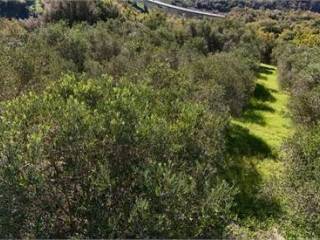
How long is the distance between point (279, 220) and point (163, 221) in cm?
2118

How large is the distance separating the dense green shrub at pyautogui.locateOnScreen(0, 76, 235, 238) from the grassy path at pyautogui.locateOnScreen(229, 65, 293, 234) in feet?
38.3

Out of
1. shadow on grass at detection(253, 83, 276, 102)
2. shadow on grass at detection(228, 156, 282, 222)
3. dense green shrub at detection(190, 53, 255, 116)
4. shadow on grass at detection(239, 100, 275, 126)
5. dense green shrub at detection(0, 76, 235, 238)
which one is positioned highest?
dense green shrub at detection(0, 76, 235, 238)

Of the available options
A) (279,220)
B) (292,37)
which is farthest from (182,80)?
(292,37)

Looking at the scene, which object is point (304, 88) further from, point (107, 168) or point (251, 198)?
point (107, 168)

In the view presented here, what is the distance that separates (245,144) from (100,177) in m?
41.5

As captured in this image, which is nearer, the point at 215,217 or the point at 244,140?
the point at 215,217

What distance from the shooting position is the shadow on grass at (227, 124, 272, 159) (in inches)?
2130

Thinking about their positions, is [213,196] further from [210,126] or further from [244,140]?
[244,140]

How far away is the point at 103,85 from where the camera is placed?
87.0ft

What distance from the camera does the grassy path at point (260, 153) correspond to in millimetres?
37250

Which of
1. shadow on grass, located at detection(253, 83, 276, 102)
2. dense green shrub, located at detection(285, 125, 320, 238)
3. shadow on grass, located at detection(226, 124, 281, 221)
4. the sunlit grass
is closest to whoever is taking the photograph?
dense green shrub, located at detection(285, 125, 320, 238)

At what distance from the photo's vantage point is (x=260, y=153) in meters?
54.9

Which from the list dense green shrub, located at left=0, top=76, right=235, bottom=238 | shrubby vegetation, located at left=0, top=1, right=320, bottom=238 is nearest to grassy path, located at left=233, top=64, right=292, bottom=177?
shrubby vegetation, located at left=0, top=1, right=320, bottom=238

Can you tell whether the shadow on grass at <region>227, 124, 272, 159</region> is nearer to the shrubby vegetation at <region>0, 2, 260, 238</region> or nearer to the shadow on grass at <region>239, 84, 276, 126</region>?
the shadow on grass at <region>239, 84, 276, 126</region>
